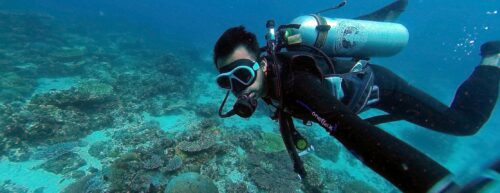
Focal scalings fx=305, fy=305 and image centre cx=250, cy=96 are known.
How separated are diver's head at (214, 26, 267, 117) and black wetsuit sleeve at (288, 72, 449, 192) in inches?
28.2

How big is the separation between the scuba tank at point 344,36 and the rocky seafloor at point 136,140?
400 cm

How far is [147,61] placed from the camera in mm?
20172

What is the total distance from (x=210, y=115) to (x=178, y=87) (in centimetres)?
325

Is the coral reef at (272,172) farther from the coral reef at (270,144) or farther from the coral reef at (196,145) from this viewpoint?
the coral reef at (196,145)

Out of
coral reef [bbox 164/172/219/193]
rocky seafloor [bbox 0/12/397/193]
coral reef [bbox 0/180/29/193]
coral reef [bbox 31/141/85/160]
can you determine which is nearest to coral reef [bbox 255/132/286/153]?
rocky seafloor [bbox 0/12/397/193]

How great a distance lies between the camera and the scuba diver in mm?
2000

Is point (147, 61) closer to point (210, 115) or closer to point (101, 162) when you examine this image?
point (210, 115)

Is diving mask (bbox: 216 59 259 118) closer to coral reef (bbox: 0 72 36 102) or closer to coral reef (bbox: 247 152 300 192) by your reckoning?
coral reef (bbox: 247 152 300 192)

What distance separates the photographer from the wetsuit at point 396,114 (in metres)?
1.88

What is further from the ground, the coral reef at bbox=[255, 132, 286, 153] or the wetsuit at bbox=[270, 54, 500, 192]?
the wetsuit at bbox=[270, 54, 500, 192]

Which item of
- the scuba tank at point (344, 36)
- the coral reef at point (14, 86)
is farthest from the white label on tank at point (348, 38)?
the coral reef at point (14, 86)

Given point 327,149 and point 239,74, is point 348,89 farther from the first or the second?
point 327,149

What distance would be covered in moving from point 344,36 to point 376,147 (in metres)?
2.88

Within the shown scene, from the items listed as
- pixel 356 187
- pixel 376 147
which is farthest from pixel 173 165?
pixel 376 147
